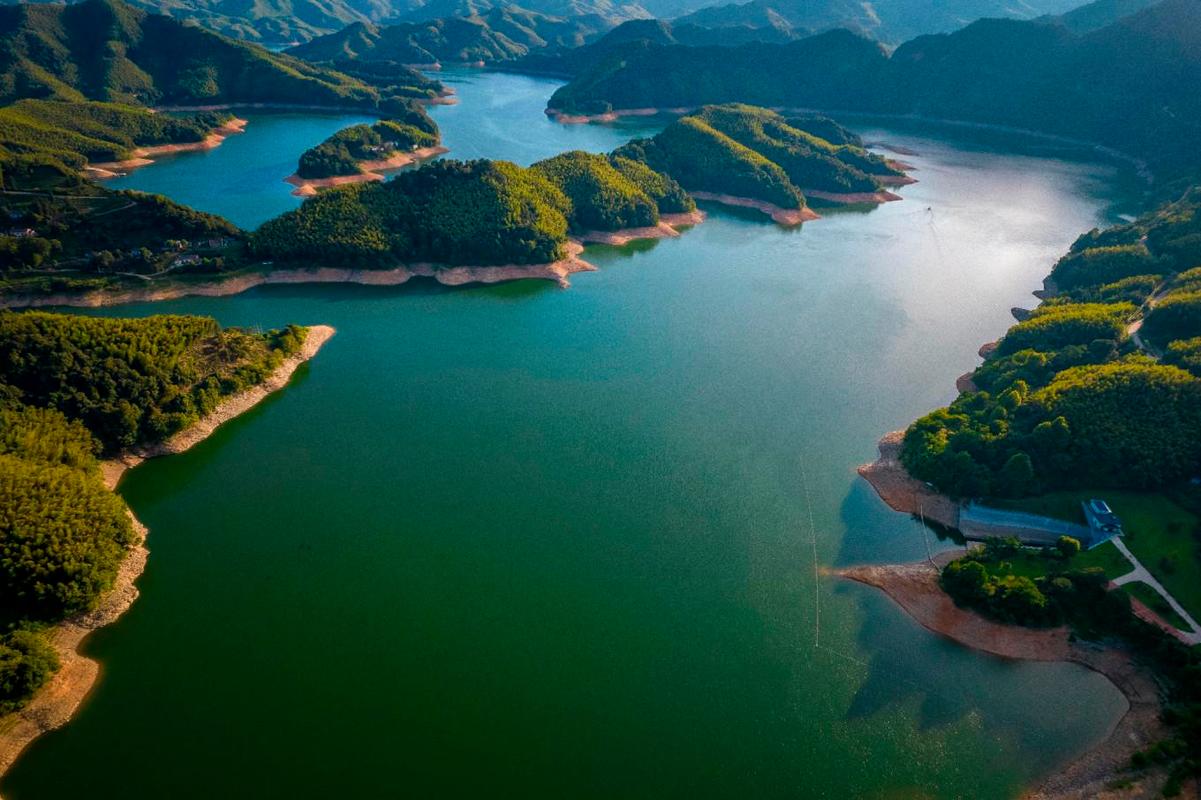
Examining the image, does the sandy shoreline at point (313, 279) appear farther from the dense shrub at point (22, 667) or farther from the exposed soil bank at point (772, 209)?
the dense shrub at point (22, 667)

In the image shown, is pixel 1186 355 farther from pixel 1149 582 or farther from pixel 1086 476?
pixel 1149 582

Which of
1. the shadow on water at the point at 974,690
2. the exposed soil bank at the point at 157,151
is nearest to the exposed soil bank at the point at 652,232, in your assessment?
the shadow on water at the point at 974,690

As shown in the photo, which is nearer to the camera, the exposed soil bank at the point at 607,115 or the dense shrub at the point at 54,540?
the dense shrub at the point at 54,540

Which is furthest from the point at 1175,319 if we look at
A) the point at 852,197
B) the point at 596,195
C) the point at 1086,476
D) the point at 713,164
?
the point at 713,164

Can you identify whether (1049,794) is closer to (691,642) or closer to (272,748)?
(691,642)

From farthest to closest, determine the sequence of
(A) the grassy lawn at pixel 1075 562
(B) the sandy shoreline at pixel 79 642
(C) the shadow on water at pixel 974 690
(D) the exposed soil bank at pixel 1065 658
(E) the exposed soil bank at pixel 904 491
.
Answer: (E) the exposed soil bank at pixel 904 491 → (A) the grassy lawn at pixel 1075 562 → (C) the shadow on water at pixel 974 690 → (D) the exposed soil bank at pixel 1065 658 → (B) the sandy shoreline at pixel 79 642

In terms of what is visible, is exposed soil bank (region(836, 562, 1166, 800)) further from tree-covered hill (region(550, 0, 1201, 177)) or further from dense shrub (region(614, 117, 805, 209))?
tree-covered hill (region(550, 0, 1201, 177))

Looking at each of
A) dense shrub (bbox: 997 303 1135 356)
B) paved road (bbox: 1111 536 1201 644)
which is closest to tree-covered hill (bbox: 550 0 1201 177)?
dense shrub (bbox: 997 303 1135 356)
